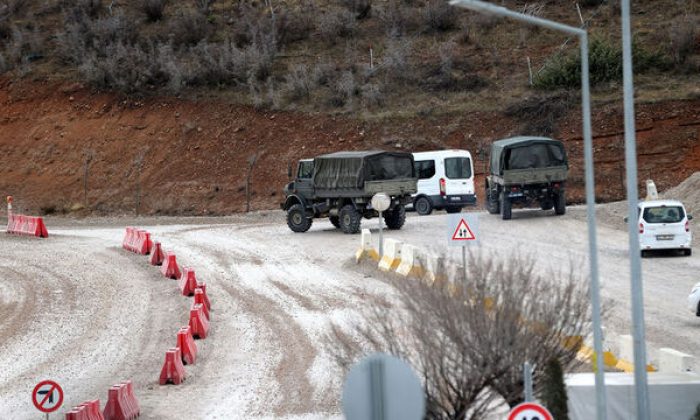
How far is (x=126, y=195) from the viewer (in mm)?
56781

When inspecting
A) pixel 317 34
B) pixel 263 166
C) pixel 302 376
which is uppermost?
pixel 317 34

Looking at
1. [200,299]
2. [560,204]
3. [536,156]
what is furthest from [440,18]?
[200,299]

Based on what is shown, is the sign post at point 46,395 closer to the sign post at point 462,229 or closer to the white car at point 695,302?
the sign post at point 462,229

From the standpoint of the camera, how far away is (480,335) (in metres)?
13.4

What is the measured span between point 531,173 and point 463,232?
15.9 metres

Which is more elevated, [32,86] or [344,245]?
[32,86]

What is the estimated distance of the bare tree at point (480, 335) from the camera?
13.5m

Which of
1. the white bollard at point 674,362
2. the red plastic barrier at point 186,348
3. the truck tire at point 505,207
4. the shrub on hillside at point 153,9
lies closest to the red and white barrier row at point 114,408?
the red plastic barrier at point 186,348

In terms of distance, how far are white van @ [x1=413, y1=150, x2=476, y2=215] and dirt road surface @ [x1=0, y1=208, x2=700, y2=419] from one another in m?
1.94

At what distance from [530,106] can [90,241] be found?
25.0 metres

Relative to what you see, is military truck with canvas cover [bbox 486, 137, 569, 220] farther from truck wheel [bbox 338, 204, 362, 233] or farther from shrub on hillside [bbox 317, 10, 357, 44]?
shrub on hillside [bbox 317, 10, 357, 44]

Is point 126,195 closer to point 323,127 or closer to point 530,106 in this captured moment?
point 323,127

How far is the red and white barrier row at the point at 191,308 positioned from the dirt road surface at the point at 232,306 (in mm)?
268

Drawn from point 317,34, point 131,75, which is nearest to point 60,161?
point 131,75
